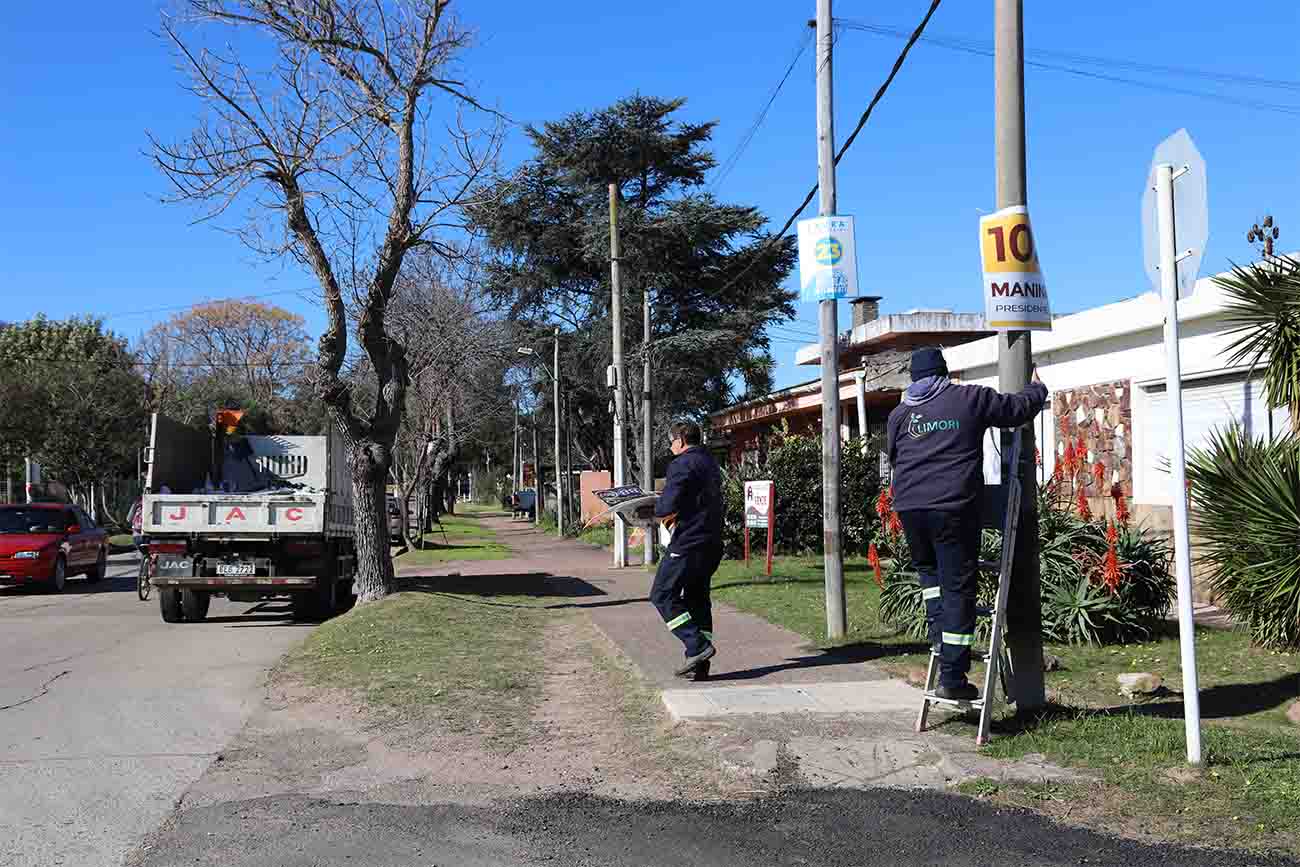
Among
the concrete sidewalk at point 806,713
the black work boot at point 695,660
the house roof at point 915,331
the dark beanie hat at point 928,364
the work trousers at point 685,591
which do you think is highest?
the house roof at point 915,331

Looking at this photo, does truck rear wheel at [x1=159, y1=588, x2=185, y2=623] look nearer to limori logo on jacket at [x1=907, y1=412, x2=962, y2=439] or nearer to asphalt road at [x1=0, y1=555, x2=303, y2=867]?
asphalt road at [x1=0, y1=555, x2=303, y2=867]

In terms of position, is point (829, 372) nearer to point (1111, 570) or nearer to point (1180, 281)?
point (1111, 570)

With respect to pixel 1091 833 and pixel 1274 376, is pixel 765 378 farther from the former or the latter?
pixel 1091 833

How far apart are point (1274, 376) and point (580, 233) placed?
1060 inches

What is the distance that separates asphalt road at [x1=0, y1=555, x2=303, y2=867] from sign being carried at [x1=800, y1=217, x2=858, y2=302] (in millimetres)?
5650

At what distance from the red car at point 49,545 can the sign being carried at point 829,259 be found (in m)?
15.1

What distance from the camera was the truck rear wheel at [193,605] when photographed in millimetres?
14742

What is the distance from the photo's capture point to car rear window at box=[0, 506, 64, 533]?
2064cm

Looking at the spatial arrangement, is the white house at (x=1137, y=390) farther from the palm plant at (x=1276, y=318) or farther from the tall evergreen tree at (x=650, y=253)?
the tall evergreen tree at (x=650, y=253)

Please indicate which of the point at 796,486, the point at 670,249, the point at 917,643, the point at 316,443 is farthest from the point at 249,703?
the point at 670,249

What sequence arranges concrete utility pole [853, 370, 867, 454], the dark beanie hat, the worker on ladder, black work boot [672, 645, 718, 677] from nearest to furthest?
the worker on ladder
the dark beanie hat
black work boot [672, 645, 718, 677]
concrete utility pole [853, 370, 867, 454]

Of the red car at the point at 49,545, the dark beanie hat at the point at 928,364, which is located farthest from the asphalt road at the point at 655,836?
the red car at the point at 49,545

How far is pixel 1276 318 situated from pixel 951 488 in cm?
385

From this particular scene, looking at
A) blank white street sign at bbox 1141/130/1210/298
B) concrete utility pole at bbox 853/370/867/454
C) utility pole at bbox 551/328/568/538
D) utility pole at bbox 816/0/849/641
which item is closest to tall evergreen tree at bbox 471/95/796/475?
utility pole at bbox 551/328/568/538
